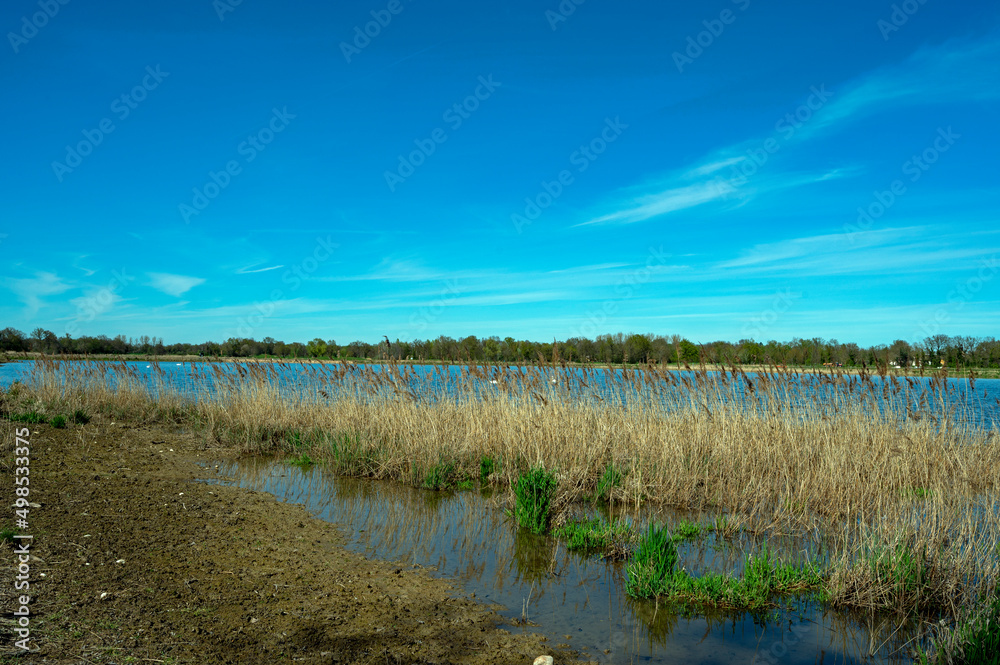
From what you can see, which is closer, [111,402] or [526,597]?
[526,597]

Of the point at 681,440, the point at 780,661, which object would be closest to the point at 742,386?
the point at 681,440

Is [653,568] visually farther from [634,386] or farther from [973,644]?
[634,386]

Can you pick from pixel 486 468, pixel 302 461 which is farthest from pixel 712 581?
pixel 302 461

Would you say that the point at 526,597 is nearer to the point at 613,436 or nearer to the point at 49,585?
the point at 49,585

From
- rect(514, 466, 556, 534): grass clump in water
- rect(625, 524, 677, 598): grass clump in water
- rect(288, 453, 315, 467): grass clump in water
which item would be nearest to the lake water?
rect(288, 453, 315, 467): grass clump in water

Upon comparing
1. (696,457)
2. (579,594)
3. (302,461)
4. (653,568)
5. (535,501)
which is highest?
(696,457)

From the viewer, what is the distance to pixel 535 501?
262 inches

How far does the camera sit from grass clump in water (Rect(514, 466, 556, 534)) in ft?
21.6

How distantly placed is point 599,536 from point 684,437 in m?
3.80

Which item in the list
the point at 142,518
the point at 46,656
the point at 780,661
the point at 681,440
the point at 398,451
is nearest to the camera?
the point at 46,656

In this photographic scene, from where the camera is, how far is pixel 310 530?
6.43 m

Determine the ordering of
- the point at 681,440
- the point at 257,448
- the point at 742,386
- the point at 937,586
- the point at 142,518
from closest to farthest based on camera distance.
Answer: the point at 937,586
the point at 142,518
the point at 681,440
the point at 742,386
the point at 257,448

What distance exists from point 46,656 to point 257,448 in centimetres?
890

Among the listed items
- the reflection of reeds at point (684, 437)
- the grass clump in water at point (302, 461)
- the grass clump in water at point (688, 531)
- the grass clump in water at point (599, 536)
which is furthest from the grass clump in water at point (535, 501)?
the grass clump in water at point (302, 461)
